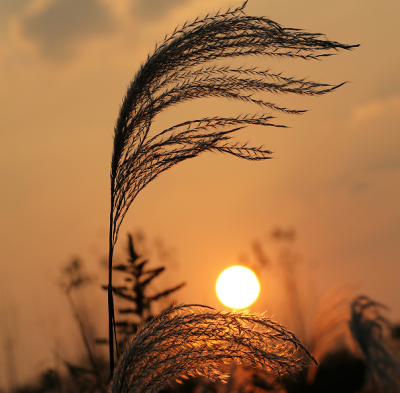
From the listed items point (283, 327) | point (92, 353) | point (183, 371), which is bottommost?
point (92, 353)

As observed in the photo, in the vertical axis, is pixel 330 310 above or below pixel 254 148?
below

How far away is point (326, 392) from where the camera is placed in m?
3.61

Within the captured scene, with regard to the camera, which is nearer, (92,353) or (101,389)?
(101,389)

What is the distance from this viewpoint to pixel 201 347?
6.48 ft

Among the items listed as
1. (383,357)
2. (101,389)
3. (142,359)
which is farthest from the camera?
(383,357)

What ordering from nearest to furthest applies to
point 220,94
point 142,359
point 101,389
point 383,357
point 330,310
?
point 142,359 < point 220,94 < point 101,389 < point 383,357 < point 330,310

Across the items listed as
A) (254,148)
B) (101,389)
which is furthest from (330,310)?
(254,148)

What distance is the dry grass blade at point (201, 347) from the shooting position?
1.91 meters

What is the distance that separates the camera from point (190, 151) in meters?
2.12

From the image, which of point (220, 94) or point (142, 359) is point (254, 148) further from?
point (142, 359)

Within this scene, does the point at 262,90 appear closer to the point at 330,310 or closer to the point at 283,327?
the point at 283,327

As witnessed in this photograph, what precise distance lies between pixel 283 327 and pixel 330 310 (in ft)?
7.61

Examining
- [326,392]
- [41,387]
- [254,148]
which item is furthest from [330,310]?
[41,387]

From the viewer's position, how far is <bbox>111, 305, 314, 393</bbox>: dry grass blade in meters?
1.91
